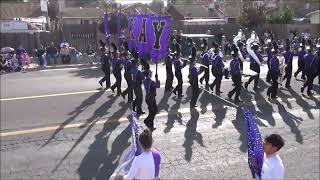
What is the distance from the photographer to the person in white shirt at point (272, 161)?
16.9 feet

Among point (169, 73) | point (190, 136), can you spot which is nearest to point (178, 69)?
point (169, 73)

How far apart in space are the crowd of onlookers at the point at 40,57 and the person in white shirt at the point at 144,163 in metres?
18.5

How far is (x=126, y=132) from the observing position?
1186 cm

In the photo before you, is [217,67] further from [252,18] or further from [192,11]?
[192,11]

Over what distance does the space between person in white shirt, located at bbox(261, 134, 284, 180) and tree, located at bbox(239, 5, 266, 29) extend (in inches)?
1307

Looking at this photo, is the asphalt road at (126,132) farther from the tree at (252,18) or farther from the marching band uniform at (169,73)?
the tree at (252,18)

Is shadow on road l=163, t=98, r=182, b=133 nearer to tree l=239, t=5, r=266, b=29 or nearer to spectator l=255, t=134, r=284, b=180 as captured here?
spectator l=255, t=134, r=284, b=180

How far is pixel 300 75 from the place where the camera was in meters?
20.9

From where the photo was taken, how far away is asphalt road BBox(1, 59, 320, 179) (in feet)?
31.8

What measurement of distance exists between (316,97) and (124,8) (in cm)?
2685

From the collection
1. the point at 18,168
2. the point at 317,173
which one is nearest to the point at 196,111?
the point at 317,173

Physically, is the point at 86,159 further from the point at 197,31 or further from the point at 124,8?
the point at 124,8

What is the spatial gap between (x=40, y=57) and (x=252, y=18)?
65.5ft

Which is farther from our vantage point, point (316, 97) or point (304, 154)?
point (316, 97)
